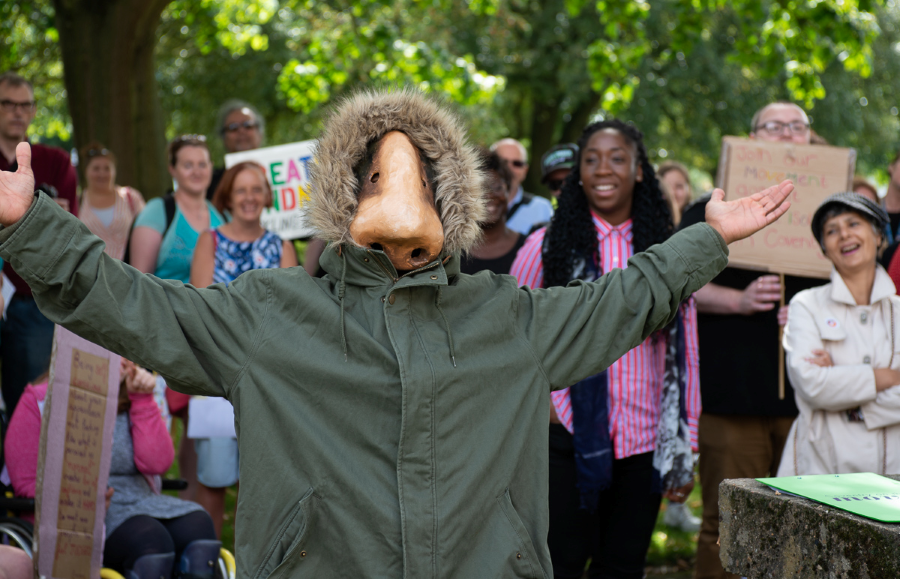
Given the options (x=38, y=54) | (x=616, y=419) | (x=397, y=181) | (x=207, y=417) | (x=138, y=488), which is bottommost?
(x=138, y=488)

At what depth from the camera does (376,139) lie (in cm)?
258

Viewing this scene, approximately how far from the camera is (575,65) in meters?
15.5

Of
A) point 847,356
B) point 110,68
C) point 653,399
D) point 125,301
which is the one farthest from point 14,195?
point 110,68

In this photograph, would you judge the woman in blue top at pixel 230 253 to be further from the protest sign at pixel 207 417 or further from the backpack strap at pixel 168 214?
the backpack strap at pixel 168 214

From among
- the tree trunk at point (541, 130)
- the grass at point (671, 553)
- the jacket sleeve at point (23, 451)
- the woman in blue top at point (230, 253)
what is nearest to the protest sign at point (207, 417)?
the woman in blue top at point (230, 253)

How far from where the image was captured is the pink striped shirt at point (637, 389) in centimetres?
360

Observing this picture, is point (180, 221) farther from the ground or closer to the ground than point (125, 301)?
farther from the ground

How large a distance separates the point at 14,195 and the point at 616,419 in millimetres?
2373

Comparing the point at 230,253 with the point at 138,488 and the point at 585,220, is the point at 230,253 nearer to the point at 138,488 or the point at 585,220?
the point at 138,488

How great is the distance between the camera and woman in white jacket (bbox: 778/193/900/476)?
3678 mm

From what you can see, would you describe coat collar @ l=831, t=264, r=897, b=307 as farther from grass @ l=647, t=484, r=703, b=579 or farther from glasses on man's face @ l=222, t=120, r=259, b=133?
glasses on man's face @ l=222, t=120, r=259, b=133

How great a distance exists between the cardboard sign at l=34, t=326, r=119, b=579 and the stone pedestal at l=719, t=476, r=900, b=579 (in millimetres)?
2239

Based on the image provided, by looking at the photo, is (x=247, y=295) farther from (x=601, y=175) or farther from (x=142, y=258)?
(x=142, y=258)

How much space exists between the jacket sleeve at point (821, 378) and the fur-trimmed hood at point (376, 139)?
182 centimetres
